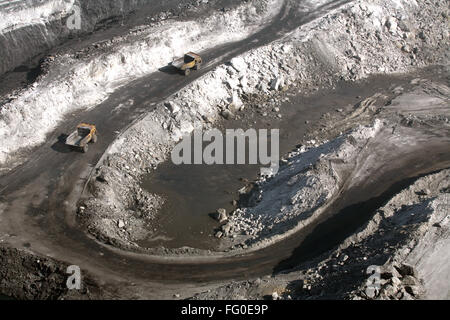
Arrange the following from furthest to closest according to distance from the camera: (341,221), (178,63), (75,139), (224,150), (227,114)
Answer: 1. (178,63)
2. (227,114)
3. (224,150)
4. (75,139)
5. (341,221)

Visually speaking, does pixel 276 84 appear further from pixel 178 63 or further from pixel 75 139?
pixel 75 139

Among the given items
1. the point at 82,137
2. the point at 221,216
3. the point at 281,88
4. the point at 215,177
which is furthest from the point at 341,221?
the point at 82,137

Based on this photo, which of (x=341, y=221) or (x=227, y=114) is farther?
(x=227, y=114)

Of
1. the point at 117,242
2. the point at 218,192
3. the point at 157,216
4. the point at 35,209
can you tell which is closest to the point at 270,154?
the point at 218,192

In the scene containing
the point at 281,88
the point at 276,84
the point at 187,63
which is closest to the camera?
the point at 187,63

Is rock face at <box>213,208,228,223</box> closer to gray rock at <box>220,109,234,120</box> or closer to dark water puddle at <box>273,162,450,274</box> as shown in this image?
dark water puddle at <box>273,162,450,274</box>
